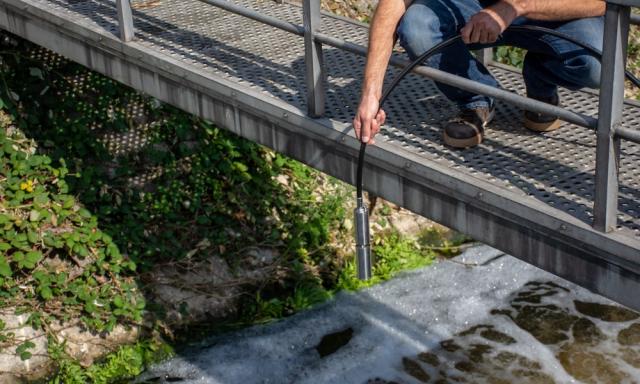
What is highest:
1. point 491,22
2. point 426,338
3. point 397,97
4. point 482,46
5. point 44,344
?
point 491,22

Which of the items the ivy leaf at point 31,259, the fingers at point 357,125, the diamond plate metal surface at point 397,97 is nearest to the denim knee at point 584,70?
the diamond plate metal surface at point 397,97

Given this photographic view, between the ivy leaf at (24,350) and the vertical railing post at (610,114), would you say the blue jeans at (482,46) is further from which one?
the ivy leaf at (24,350)

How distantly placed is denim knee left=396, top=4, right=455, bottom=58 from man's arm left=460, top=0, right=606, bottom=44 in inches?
7.9

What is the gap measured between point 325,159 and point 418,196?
568 mm

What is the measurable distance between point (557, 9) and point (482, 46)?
1.75 ft

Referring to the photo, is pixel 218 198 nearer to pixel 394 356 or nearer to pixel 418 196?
pixel 394 356

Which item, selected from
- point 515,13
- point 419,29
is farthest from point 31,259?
point 515,13

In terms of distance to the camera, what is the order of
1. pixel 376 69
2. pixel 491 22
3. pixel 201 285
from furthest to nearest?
pixel 201 285, pixel 376 69, pixel 491 22

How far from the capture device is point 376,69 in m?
4.40

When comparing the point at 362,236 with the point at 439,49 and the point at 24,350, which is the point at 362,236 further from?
the point at 24,350

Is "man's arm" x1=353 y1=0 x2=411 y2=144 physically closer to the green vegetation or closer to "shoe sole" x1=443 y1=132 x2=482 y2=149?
"shoe sole" x1=443 y1=132 x2=482 y2=149

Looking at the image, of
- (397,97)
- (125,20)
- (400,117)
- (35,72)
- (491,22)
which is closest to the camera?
(491,22)

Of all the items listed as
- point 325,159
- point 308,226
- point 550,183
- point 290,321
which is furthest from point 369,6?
point 550,183

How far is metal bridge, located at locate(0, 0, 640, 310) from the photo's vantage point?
12.6 feet
